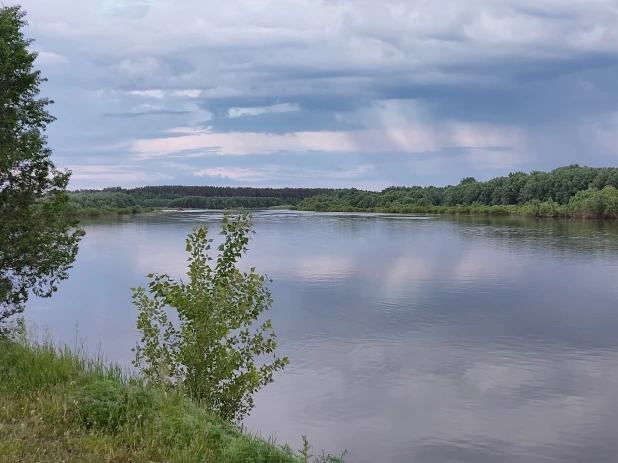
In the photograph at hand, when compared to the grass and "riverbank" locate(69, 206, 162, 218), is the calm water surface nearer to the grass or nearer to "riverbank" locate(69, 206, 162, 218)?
the grass

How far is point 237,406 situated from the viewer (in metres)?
7.70

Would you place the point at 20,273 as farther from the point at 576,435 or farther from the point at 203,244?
the point at 576,435

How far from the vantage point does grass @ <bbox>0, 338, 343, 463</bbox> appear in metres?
4.67

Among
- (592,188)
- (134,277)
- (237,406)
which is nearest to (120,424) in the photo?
(237,406)

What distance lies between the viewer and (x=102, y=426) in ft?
17.3

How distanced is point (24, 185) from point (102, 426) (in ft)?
26.5

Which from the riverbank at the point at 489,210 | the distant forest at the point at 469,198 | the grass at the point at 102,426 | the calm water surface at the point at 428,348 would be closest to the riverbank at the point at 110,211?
the distant forest at the point at 469,198

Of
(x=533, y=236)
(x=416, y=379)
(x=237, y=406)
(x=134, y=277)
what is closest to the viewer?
(x=237, y=406)

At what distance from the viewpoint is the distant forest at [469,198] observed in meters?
84.3

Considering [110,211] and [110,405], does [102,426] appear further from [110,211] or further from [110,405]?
[110,211]

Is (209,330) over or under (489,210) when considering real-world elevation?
under

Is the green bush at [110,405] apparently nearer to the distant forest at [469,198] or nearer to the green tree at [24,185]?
the green tree at [24,185]

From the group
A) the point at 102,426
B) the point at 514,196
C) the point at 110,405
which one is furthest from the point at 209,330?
the point at 514,196

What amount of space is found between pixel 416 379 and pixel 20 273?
837 cm
